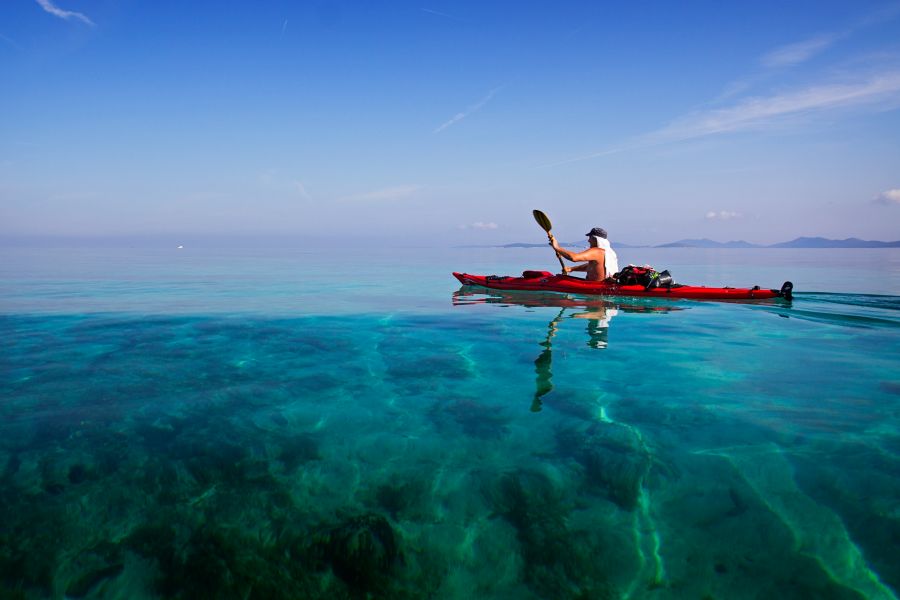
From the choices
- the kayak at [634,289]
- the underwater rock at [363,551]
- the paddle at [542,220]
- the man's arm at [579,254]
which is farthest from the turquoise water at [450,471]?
the paddle at [542,220]

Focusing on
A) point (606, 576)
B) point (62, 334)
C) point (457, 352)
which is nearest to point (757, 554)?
point (606, 576)

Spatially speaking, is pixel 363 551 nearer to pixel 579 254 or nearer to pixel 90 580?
pixel 90 580

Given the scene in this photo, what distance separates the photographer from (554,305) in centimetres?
1780

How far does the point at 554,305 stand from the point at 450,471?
13.6 metres

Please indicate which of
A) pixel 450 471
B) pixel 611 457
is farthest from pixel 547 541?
pixel 611 457

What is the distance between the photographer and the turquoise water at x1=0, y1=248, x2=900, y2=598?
3424 mm

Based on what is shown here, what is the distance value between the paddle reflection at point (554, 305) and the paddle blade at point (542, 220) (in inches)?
107

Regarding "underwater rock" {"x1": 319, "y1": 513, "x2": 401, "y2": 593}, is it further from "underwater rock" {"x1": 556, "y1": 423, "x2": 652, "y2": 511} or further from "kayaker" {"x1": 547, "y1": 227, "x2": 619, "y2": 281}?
"kayaker" {"x1": 547, "y1": 227, "x2": 619, "y2": 281}

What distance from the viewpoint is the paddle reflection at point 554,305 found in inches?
327

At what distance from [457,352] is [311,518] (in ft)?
20.1

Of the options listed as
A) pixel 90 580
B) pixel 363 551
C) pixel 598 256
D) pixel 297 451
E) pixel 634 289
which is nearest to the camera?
pixel 90 580

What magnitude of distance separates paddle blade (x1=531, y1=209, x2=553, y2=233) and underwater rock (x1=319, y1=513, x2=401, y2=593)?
17.1 meters

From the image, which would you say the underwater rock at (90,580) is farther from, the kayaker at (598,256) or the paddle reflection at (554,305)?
the kayaker at (598,256)

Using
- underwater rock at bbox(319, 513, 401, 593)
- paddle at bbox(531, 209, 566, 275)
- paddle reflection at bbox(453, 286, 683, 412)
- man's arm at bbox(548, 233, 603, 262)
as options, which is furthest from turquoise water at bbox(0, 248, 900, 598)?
paddle at bbox(531, 209, 566, 275)
